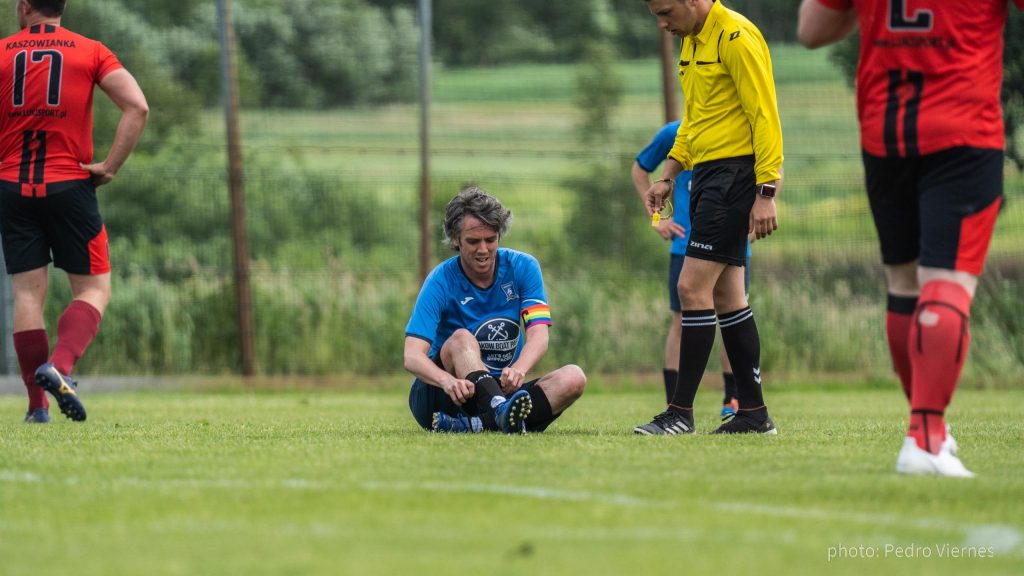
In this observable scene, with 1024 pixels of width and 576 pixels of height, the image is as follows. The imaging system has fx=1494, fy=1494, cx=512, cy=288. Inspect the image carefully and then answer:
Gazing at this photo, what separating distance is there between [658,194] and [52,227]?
3346mm

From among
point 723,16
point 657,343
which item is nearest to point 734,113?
point 723,16

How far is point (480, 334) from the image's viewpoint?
272 inches

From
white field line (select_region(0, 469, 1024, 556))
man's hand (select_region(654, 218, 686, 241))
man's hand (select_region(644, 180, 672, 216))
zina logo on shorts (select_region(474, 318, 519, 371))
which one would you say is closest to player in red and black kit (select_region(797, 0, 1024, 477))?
white field line (select_region(0, 469, 1024, 556))

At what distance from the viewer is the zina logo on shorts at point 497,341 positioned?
6.90 m

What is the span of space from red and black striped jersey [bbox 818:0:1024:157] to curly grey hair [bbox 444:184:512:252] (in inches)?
84.1

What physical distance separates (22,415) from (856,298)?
9.00m

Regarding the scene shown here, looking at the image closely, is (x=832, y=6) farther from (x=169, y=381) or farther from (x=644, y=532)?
(x=169, y=381)

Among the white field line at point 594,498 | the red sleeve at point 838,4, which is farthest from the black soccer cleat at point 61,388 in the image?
the red sleeve at point 838,4

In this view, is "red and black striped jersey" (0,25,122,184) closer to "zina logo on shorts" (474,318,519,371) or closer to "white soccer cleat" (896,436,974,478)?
"zina logo on shorts" (474,318,519,371)

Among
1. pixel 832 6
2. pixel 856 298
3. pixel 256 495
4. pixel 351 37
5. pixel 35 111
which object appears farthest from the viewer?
pixel 351 37

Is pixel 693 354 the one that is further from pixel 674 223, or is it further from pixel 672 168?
pixel 674 223

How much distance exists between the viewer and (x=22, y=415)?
9078mm

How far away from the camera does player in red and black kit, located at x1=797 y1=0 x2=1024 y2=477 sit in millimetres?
4758

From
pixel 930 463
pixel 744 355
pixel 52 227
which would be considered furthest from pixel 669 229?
pixel 930 463
